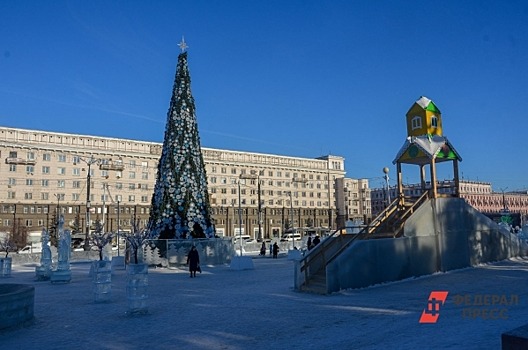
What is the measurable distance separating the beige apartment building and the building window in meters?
36.2

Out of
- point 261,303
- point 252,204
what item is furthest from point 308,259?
point 252,204

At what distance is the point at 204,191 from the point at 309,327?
2137cm

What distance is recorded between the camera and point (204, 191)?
97.8ft

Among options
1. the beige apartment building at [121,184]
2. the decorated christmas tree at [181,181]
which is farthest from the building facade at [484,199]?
the decorated christmas tree at [181,181]

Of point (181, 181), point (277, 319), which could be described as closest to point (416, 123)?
point (277, 319)

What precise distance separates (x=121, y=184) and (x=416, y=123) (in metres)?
62.4

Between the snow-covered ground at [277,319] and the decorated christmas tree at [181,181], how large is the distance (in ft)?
40.0

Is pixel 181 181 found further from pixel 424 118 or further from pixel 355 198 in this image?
pixel 355 198

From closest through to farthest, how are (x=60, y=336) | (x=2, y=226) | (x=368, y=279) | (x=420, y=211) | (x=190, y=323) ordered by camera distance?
(x=60, y=336) < (x=190, y=323) < (x=368, y=279) < (x=420, y=211) < (x=2, y=226)

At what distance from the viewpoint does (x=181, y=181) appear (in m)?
28.8

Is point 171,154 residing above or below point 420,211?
above

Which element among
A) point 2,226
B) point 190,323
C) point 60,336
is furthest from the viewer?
point 2,226

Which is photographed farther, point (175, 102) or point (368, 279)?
point (175, 102)

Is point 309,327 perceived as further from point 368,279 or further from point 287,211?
point 287,211
